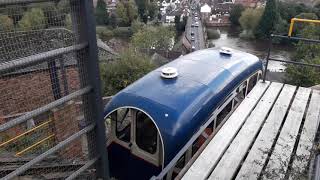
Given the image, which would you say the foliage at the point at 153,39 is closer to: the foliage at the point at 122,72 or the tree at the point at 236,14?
the foliage at the point at 122,72

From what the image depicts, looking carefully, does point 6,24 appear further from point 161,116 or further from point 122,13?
point 122,13

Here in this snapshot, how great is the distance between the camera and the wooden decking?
4.17 metres

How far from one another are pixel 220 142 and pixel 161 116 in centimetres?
157

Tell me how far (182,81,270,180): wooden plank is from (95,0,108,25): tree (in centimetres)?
5925

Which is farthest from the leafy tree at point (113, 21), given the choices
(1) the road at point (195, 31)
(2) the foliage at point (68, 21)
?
(2) the foliage at point (68, 21)

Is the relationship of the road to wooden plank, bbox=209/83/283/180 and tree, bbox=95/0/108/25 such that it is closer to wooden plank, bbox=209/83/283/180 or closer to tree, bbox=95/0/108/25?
tree, bbox=95/0/108/25

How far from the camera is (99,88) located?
3301 mm

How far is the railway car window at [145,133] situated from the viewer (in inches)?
247

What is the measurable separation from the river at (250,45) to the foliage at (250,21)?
1.52 metres

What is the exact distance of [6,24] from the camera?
8.48 ft

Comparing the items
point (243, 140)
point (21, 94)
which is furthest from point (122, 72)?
point (21, 94)

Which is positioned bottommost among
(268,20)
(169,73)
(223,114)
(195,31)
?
(195,31)

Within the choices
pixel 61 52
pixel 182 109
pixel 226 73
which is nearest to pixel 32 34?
pixel 61 52

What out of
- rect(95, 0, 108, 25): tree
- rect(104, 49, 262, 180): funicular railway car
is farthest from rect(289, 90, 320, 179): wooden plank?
rect(95, 0, 108, 25): tree
